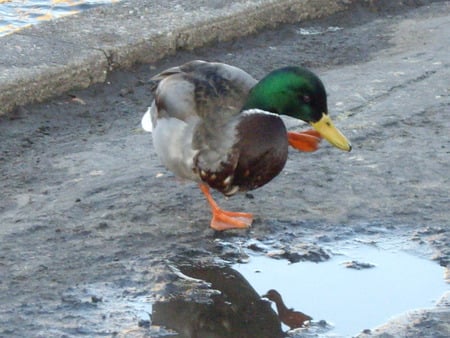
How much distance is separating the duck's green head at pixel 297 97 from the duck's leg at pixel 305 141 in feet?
0.88

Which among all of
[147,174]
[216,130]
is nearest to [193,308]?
[216,130]

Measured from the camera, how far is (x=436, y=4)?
8414 mm

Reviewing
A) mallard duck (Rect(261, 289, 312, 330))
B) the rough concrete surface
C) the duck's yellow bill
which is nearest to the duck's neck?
mallard duck (Rect(261, 289, 312, 330))

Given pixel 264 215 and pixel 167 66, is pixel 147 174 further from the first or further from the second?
pixel 167 66

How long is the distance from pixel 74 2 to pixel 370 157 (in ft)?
13.6

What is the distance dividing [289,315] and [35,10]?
17.5ft

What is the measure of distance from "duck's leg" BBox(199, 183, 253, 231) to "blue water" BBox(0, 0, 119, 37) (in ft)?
13.2

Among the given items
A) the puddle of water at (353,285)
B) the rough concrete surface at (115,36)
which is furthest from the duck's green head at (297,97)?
the rough concrete surface at (115,36)

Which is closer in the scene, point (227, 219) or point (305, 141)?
point (227, 219)

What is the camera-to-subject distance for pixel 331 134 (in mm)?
A: 4883

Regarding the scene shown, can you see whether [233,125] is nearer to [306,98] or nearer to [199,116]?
[199,116]

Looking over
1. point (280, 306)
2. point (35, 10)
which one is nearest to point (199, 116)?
point (280, 306)

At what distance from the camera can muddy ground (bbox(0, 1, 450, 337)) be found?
4336 millimetres

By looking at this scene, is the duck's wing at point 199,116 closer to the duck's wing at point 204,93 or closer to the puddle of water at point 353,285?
the duck's wing at point 204,93
